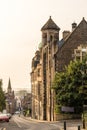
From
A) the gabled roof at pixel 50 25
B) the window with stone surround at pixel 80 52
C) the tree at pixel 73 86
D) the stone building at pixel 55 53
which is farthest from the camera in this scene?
the gabled roof at pixel 50 25

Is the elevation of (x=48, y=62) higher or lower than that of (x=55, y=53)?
lower

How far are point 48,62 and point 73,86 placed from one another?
21838mm

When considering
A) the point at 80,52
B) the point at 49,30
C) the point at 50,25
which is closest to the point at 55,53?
the point at 80,52

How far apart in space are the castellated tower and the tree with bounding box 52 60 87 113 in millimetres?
13185

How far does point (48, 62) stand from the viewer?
86875 mm

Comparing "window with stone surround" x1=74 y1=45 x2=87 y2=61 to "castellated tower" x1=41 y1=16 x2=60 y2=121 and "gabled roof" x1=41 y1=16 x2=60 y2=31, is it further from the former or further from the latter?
"gabled roof" x1=41 y1=16 x2=60 y2=31

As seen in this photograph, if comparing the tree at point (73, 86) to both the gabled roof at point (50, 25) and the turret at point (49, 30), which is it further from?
the gabled roof at point (50, 25)

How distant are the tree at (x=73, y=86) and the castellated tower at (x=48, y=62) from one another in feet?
43.3

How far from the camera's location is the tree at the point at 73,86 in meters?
64.5

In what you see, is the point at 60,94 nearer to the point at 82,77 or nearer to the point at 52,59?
the point at 82,77

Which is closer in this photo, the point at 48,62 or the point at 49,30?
the point at 48,62

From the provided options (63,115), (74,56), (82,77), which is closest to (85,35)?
(74,56)

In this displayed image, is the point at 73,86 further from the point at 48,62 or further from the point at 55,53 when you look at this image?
the point at 48,62

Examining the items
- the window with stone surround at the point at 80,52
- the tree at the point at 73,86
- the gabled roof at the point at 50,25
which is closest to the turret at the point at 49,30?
the gabled roof at the point at 50,25
